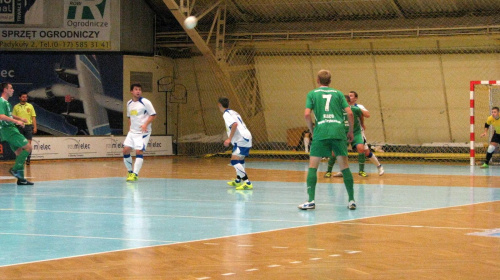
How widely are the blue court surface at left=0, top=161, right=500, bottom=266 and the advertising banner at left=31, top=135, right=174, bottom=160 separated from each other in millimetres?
10132

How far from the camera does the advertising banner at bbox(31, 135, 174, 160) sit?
89.5 feet

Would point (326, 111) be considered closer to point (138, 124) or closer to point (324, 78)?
point (324, 78)

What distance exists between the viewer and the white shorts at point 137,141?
695 inches

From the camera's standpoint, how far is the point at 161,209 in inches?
456

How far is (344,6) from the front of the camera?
2822 centimetres

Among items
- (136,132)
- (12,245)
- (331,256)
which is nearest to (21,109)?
(136,132)

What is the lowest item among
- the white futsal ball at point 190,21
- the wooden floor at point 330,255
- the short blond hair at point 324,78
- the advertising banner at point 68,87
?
the wooden floor at point 330,255

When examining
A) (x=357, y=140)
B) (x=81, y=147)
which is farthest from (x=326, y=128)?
(x=81, y=147)

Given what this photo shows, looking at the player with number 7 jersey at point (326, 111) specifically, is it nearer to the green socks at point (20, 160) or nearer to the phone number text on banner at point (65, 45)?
the green socks at point (20, 160)

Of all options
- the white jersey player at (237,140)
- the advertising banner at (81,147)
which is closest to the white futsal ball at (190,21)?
the advertising banner at (81,147)

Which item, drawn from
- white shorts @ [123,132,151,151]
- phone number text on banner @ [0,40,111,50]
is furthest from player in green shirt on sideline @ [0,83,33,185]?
phone number text on banner @ [0,40,111,50]

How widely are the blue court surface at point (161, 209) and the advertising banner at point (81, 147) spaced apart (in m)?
10.1

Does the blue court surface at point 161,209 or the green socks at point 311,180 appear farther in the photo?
the green socks at point 311,180

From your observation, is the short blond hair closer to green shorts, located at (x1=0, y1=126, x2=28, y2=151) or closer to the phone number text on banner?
green shorts, located at (x1=0, y1=126, x2=28, y2=151)
